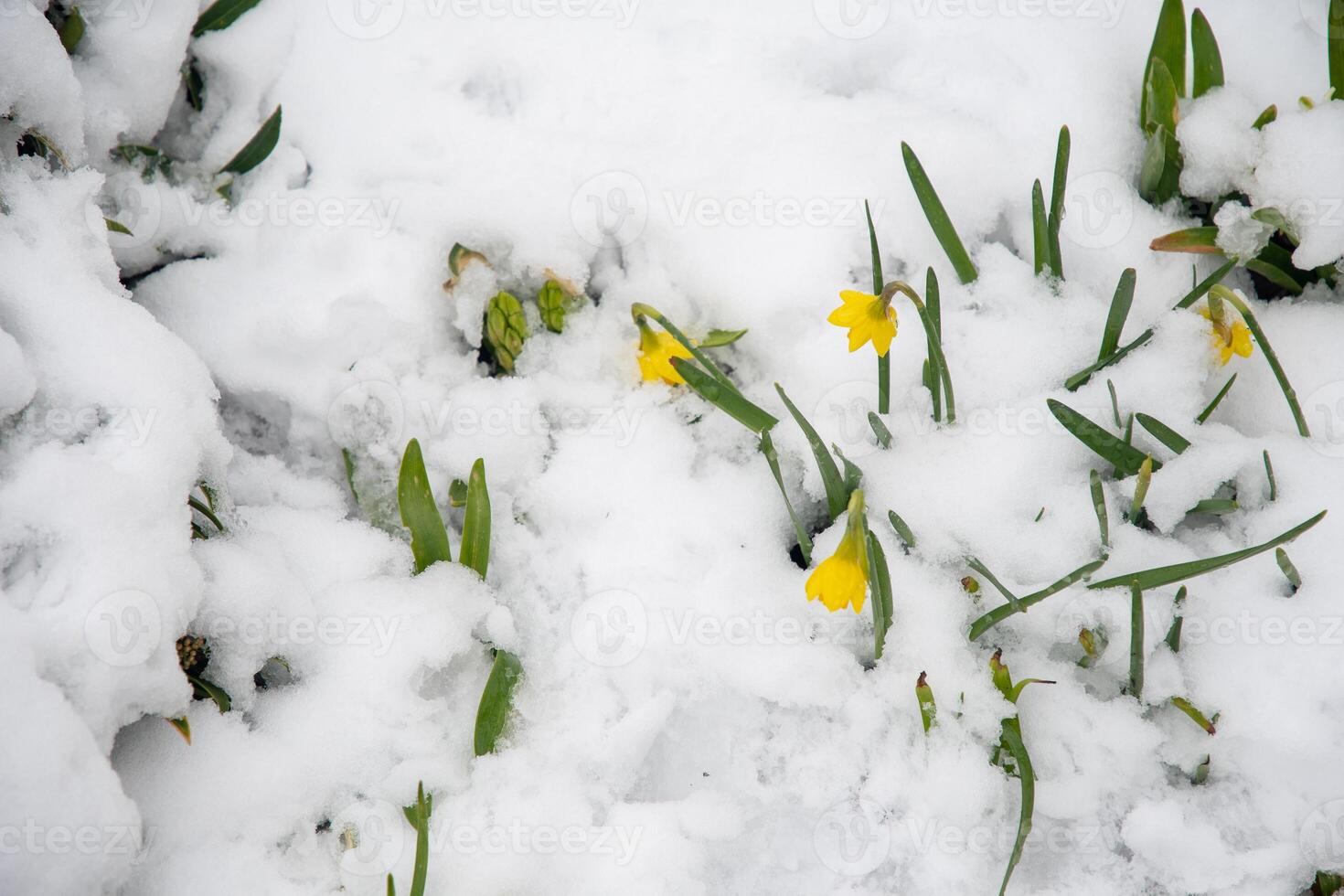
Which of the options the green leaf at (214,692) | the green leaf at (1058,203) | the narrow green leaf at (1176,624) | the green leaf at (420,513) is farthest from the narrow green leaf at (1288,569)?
the green leaf at (214,692)

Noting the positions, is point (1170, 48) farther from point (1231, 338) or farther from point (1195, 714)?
point (1195, 714)

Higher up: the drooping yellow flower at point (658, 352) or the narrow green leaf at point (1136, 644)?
the drooping yellow flower at point (658, 352)

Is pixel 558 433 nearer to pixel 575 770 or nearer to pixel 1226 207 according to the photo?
pixel 575 770

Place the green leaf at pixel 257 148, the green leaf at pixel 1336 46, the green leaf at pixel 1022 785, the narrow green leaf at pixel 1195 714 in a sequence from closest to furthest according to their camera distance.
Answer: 1. the green leaf at pixel 1022 785
2. the narrow green leaf at pixel 1195 714
3. the green leaf at pixel 1336 46
4. the green leaf at pixel 257 148

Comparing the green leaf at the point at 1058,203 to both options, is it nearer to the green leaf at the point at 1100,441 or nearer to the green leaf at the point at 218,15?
the green leaf at the point at 1100,441

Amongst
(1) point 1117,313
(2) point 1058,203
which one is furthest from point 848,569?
(2) point 1058,203

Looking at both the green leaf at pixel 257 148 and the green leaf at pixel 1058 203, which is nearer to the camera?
the green leaf at pixel 1058 203

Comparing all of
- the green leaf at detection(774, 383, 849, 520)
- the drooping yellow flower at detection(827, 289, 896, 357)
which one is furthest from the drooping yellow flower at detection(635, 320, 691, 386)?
the drooping yellow flower at detection(827, 289, 896, 357)

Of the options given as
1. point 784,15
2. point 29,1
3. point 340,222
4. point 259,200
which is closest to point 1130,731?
point 784,15
